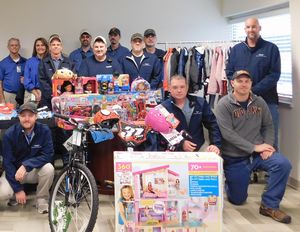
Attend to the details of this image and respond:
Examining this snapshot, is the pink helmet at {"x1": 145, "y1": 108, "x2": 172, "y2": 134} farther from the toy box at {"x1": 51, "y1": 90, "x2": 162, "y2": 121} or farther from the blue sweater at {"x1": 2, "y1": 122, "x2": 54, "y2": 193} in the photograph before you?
the blue sweater at {"x1": 2, "y1": 122, "x2": 54, "y2": 193}

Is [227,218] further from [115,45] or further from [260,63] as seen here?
[115,45]

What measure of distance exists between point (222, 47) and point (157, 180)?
2.91m

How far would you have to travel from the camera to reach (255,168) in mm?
3812

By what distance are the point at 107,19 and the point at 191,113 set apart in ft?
11.1

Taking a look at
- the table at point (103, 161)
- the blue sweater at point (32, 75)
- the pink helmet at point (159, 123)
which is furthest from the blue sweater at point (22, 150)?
the blue sweater at point (32, 75)

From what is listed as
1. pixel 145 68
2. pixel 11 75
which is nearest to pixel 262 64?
pixel 145 68

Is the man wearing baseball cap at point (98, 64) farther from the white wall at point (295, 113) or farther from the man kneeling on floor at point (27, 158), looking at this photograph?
the white wall at point (295, 113)

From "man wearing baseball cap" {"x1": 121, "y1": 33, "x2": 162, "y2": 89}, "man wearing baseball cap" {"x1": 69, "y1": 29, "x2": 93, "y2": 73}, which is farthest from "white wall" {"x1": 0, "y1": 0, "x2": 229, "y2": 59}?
"man wearing baseball cap" {"x1": 121, "y1": 33, "x2": 162, "y2": 89}

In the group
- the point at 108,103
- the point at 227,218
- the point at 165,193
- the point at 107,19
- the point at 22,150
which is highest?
the point at 107,19

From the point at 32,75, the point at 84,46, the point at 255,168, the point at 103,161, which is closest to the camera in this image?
the point at 255,168

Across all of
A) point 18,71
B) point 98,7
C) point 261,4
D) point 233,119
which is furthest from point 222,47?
point 18,71

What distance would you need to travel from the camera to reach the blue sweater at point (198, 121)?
3.60 meters

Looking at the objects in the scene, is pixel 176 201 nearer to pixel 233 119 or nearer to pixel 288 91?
pixel 233 119

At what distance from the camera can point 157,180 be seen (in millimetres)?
2787
